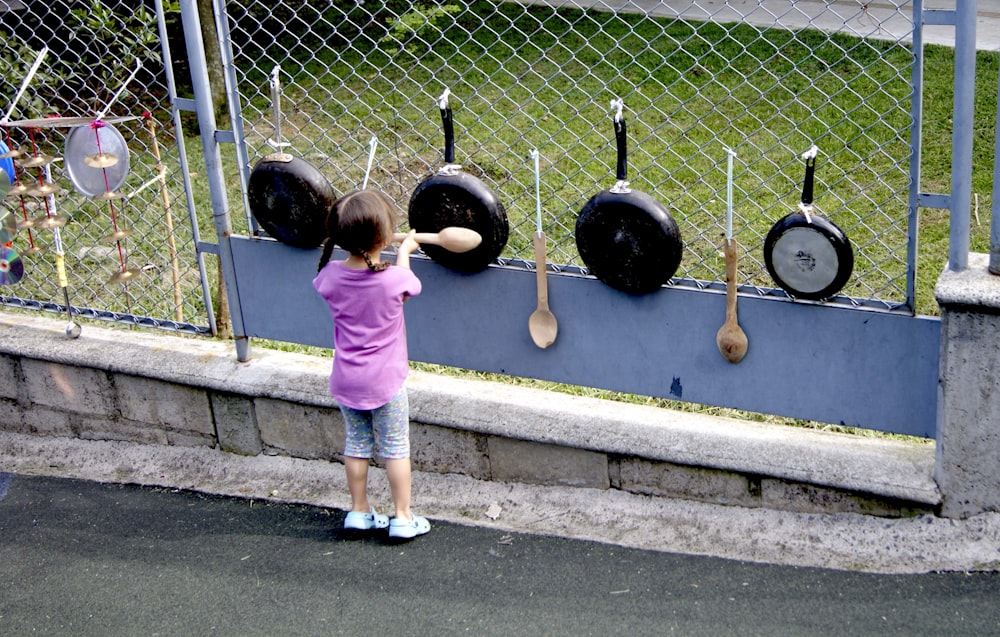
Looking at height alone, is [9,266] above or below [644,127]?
below

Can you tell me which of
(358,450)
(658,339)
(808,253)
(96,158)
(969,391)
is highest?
(96,158)

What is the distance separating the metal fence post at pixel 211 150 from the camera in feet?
12.0

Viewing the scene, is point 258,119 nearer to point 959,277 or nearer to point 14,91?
point 14,91

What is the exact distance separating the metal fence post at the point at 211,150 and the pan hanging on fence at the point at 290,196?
14 centimetres

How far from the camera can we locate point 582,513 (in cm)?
351

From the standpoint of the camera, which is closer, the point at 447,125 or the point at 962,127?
the point at 962,127

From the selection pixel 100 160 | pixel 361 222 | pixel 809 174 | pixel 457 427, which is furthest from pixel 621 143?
pixel 100 160

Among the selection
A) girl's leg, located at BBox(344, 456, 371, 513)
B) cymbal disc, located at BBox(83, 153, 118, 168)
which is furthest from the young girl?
cymbal disc, located at BBox(83, 153, 118, 168)

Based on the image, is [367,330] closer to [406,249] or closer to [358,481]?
Answer: [406,249]

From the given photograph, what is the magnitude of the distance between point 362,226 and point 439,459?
0.92 metres

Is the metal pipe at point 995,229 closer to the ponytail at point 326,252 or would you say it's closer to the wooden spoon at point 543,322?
the wooden spoon at point 543,322

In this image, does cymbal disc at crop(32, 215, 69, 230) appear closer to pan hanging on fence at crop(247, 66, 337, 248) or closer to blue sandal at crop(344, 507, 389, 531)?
pan hanging on fence at crop(247, 66, 337, 248)

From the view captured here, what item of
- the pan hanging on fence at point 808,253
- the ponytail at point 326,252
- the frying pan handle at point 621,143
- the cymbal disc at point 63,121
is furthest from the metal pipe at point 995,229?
the cymbal disc at point 63,121

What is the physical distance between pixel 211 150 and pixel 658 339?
5.35 ft
